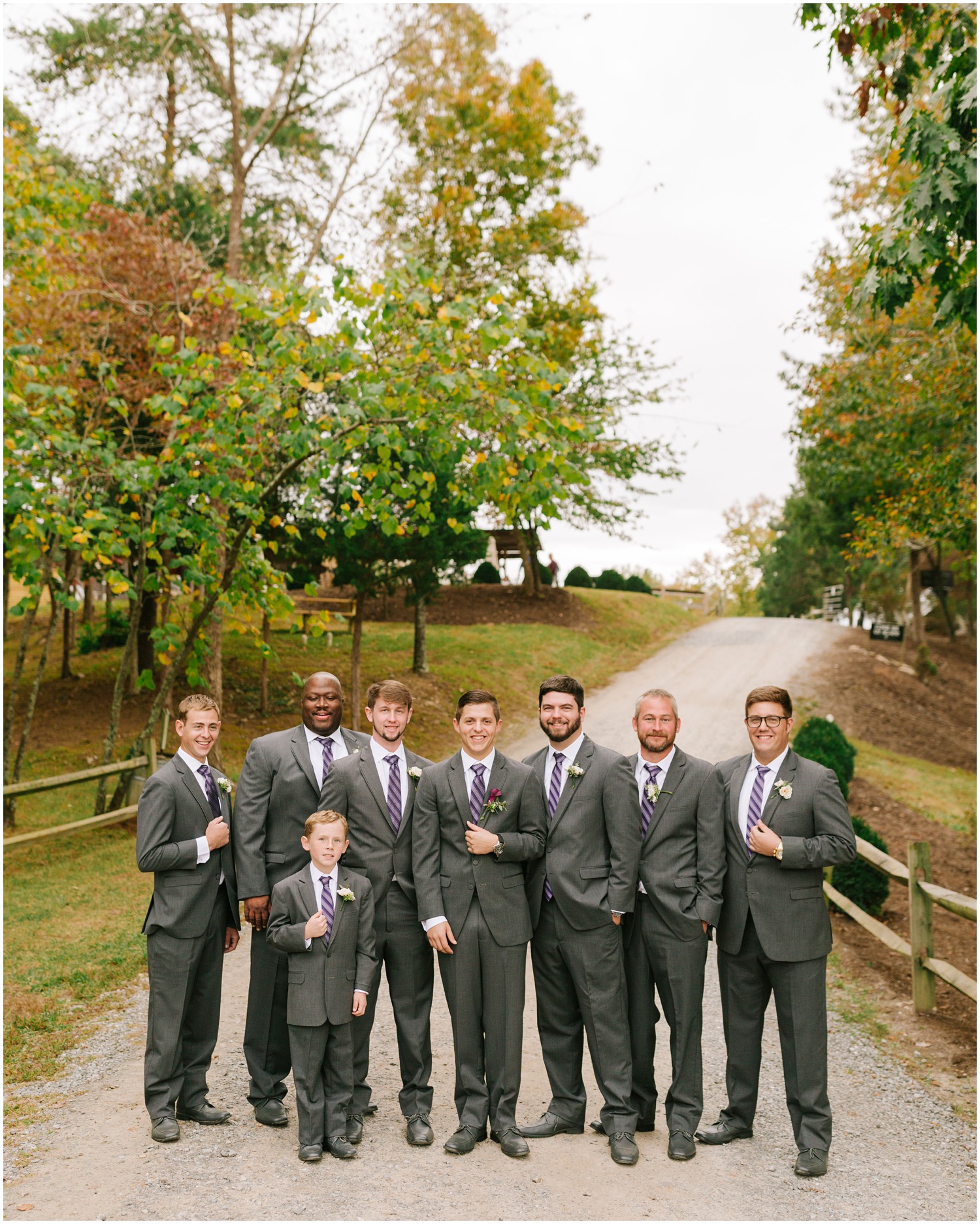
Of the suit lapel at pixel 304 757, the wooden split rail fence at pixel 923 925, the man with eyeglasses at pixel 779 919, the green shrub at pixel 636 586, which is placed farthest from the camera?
the green shrub at pixel 636 586

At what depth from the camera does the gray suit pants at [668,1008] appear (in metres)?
4.74

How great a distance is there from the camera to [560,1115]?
4859 millimetres

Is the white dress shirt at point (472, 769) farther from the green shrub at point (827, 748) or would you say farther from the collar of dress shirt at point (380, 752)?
the green shrub at point (827, 748)

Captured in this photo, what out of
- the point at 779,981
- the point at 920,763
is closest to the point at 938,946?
the point at 779,981

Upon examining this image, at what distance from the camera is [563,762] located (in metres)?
4.96

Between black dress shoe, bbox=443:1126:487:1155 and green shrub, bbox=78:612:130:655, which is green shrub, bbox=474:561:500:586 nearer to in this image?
green shrub, bbox=78:612:130:655

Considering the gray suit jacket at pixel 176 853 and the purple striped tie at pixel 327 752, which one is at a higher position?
the purple striped tie at pixel 327 752

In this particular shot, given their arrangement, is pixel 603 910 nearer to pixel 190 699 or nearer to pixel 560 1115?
pixel 560 1115

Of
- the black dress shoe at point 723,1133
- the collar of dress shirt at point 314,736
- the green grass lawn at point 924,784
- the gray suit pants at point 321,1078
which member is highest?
the collar of dress shirt at point 314,736

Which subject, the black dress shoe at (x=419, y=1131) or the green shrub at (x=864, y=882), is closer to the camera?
the black dress shoe at (x=419, y=1131)

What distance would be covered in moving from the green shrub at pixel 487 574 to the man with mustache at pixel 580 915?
28712 mm

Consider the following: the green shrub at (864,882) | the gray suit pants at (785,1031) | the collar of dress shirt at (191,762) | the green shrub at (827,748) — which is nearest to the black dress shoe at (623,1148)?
the gray suit pants at (785,1031)

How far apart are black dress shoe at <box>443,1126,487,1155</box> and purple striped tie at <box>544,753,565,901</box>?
1.08 m

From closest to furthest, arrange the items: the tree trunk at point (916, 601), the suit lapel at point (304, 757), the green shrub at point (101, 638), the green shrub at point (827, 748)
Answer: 1. the suit lapel at point (304, 757)
2. the green shrub at point (827, 748)
3. the green shrub at point (101, 638)
4. the tree trunk at point (916, 601)
